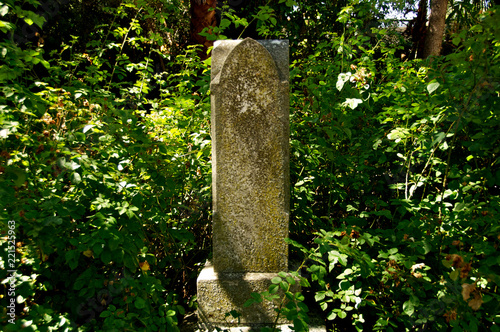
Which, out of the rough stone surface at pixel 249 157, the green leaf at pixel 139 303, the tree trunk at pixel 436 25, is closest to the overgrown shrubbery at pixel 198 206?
the green leaf at pixel 139 303

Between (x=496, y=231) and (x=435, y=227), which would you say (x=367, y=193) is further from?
(x=496, y=231)

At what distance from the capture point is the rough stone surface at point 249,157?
219 centimetres

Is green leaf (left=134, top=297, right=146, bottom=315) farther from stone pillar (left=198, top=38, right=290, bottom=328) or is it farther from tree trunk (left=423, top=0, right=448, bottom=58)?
tree trunk (left=423, top=0, right=448, bottom=58)

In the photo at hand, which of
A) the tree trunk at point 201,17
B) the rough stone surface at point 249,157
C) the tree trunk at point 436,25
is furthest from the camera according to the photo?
the tree trunk at point 436,25

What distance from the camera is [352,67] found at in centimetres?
275

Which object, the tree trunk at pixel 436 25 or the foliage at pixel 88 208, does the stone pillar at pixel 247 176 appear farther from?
the tree trunk at pixel 436 25

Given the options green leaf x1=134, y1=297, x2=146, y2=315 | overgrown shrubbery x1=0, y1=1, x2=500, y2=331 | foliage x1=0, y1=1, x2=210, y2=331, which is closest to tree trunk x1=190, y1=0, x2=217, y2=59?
overgrown shrubbery x1=0, y1=1, x2=500, y2=331

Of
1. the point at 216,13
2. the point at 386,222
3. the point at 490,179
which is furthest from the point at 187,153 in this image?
the point at 216,13

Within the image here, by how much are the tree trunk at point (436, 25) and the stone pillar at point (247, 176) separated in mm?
6938

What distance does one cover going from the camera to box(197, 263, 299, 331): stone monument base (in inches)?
90.3

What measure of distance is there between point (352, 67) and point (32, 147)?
2.36 metres

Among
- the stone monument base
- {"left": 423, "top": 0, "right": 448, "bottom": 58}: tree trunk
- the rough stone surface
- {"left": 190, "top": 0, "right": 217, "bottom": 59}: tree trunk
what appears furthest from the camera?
{"left": 423, "top": 0, "right": 448, "bottom": 58}: tree trunk

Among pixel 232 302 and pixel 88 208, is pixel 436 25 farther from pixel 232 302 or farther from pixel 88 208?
pixel 88 208

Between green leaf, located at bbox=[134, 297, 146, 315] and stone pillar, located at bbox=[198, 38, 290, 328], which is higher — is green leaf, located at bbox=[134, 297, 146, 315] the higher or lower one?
the lower one
